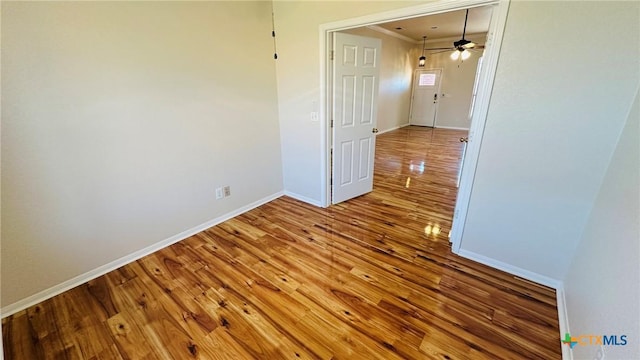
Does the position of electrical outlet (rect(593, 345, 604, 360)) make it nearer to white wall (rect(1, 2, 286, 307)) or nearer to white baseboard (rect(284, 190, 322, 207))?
white baseboard (rect(284, 190, 322, 207))

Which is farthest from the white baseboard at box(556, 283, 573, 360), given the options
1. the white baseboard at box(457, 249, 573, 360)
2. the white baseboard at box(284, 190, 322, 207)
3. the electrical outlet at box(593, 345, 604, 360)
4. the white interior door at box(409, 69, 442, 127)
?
the white interior door at box(409, 69, 442, 127)

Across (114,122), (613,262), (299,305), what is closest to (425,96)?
(613,262)

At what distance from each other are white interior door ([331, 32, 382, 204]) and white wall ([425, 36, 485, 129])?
6606mm

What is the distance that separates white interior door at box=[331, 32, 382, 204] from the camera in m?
2.99

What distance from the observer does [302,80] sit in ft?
10.2

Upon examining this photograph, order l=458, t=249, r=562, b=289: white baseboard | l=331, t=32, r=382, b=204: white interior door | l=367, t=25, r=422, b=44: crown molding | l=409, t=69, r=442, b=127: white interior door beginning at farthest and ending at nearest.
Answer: l=409, t=69, r=442, b=127: white interior door, l=367, t=25, r=422, b=44: crown molding, l=331, t=32, r=382, b=204: white interior door, l=458, t=249, r=562, b=289: white baseboard

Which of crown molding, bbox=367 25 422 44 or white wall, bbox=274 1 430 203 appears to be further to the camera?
crown molding, bbox=367 25 422 44

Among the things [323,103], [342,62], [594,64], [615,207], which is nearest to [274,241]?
[323,103]

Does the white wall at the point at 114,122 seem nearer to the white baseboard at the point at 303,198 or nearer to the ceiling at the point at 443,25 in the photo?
the white baseboard at the point at 303,198

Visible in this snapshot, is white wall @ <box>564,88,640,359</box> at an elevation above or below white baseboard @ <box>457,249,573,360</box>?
above

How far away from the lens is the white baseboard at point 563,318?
152 cm

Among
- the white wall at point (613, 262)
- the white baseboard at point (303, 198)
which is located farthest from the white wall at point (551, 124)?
the white baseboard at point (303, 198)

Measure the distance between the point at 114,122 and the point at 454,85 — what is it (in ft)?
30.6

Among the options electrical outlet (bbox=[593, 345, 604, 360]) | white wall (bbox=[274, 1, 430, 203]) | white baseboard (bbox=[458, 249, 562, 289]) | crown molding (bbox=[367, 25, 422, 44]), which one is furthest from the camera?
crown molding (bbox=[367, 25, 422, 44])
